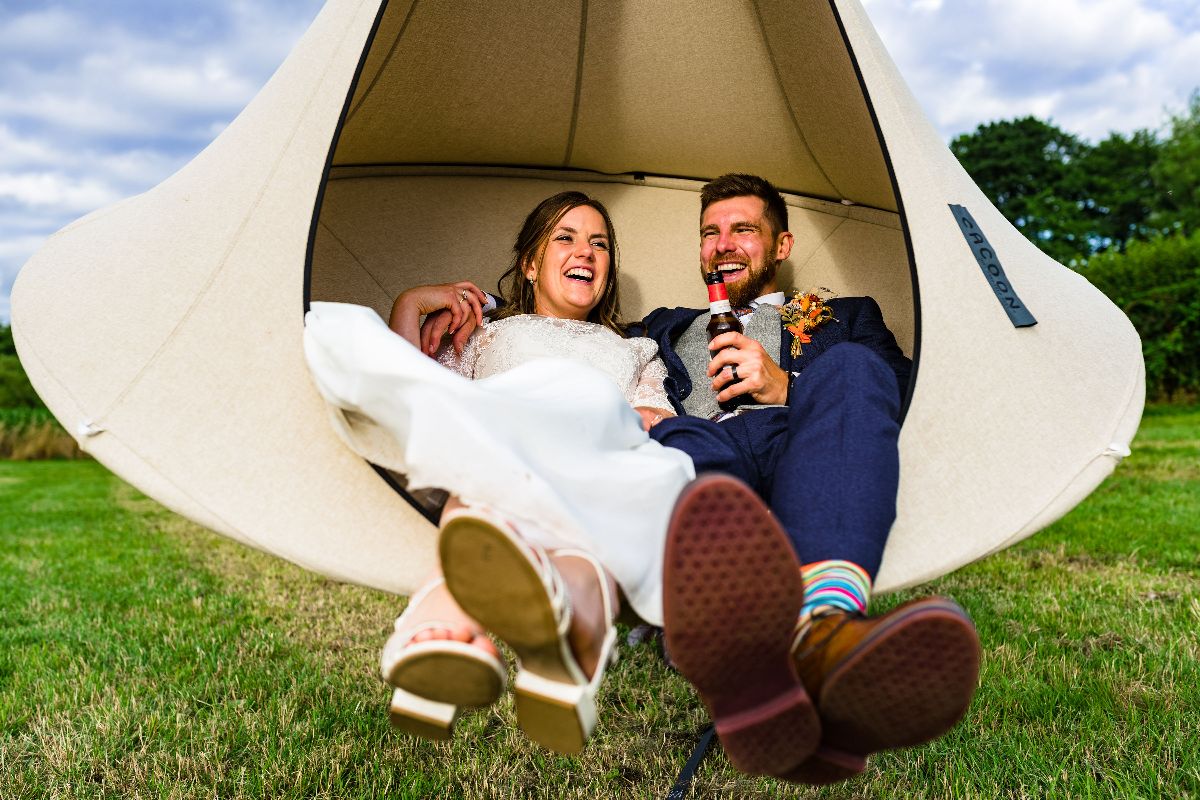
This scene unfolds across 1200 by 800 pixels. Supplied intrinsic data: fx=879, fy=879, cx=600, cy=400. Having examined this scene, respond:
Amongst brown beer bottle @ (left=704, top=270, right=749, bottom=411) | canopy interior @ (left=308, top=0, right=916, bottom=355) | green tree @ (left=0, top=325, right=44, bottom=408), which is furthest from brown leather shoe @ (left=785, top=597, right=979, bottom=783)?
green tree @ (left=0, top=325, right=44, bottom=408)

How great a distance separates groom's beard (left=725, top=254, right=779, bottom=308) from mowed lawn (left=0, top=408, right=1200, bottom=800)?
1.17 meters

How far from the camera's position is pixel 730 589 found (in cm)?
111

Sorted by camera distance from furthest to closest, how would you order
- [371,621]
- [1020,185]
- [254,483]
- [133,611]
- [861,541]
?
1. [1020,185]
2. [133,611]
3. [371,621]
4. [254,483]
5. [861,541]

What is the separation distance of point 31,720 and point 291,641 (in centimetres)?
85

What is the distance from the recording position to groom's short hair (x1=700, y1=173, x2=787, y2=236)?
2.88 m

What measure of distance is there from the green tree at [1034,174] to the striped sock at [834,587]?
2857cm

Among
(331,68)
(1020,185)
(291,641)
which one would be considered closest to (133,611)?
(291,641)

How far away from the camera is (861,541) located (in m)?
1.46

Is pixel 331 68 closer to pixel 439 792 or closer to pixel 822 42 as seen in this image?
pixel 822 42

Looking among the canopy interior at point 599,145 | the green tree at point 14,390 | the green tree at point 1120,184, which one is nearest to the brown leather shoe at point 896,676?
the canopy interior at point 599,145

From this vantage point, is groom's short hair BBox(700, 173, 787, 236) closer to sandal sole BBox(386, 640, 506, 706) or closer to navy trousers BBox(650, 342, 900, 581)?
navy trousers BBox(650, 342, 900, 581)

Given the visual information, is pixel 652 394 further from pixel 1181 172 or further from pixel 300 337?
pixel 1181 172

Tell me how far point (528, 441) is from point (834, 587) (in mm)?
535

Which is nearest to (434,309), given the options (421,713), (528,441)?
(528,441)
